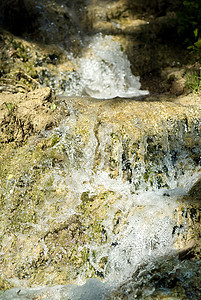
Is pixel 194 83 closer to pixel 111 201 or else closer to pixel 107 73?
pixel 107 73

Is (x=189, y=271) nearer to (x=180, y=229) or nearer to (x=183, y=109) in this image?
(x=180, y=229)

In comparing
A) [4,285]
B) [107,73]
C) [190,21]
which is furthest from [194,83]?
[4,285]

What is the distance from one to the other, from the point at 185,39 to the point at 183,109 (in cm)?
239

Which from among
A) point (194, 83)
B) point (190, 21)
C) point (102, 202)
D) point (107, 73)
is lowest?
point (102, 202)

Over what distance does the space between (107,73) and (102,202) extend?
3.18 m

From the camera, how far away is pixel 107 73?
5.95 meters

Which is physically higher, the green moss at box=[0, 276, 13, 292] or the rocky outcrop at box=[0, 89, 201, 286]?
the rocky outcrop at box=[0, 89, 201, 286]

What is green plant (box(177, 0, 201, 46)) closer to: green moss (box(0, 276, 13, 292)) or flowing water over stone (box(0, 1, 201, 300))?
flowing water over stone (box(0, 1, 201, 300))

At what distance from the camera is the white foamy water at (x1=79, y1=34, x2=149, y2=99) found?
18.9ft

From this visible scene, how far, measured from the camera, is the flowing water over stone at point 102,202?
3.05m

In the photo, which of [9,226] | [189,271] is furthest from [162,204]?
[9,226]

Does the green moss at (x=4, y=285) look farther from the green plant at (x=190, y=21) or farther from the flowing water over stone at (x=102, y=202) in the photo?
the green plant at (x=190, y=21)

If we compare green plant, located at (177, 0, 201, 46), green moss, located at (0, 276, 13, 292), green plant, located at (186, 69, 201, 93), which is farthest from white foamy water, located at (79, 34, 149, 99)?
green moss, located at (0, 276, 13, 292)

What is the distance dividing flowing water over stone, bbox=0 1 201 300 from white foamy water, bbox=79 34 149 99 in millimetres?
1409
